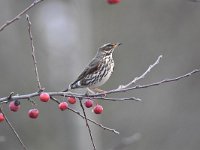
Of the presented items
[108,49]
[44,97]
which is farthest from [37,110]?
[108,49]

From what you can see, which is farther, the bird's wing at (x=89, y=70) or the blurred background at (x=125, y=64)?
the blurred background at (x=125, y=64)

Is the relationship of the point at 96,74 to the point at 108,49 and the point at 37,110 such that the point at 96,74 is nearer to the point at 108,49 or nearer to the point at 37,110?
the point at 108,49

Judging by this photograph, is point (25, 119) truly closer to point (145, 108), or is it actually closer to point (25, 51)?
point (25, 51)

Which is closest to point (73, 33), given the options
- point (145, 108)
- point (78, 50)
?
point (78, 50)

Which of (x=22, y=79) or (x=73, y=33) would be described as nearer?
(x=73, y=33)

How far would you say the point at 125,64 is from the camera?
1847 cm

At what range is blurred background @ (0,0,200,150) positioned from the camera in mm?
17703

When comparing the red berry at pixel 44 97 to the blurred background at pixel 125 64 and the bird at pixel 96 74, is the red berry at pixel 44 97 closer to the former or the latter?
the bird at pixel 96 74

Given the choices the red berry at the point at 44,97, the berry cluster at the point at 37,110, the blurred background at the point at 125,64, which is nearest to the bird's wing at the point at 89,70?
the berry cluster at the point at 37,110

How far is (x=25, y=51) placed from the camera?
1908cm

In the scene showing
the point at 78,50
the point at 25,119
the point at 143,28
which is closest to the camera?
the point at 78,50

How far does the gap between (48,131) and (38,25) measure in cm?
311

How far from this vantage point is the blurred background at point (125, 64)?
17703 millimetres

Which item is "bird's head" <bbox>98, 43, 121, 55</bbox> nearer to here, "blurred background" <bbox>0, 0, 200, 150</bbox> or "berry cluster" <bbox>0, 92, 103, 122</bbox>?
"berry cluster" <bbox>0, 92, 103, 122</bbox>
